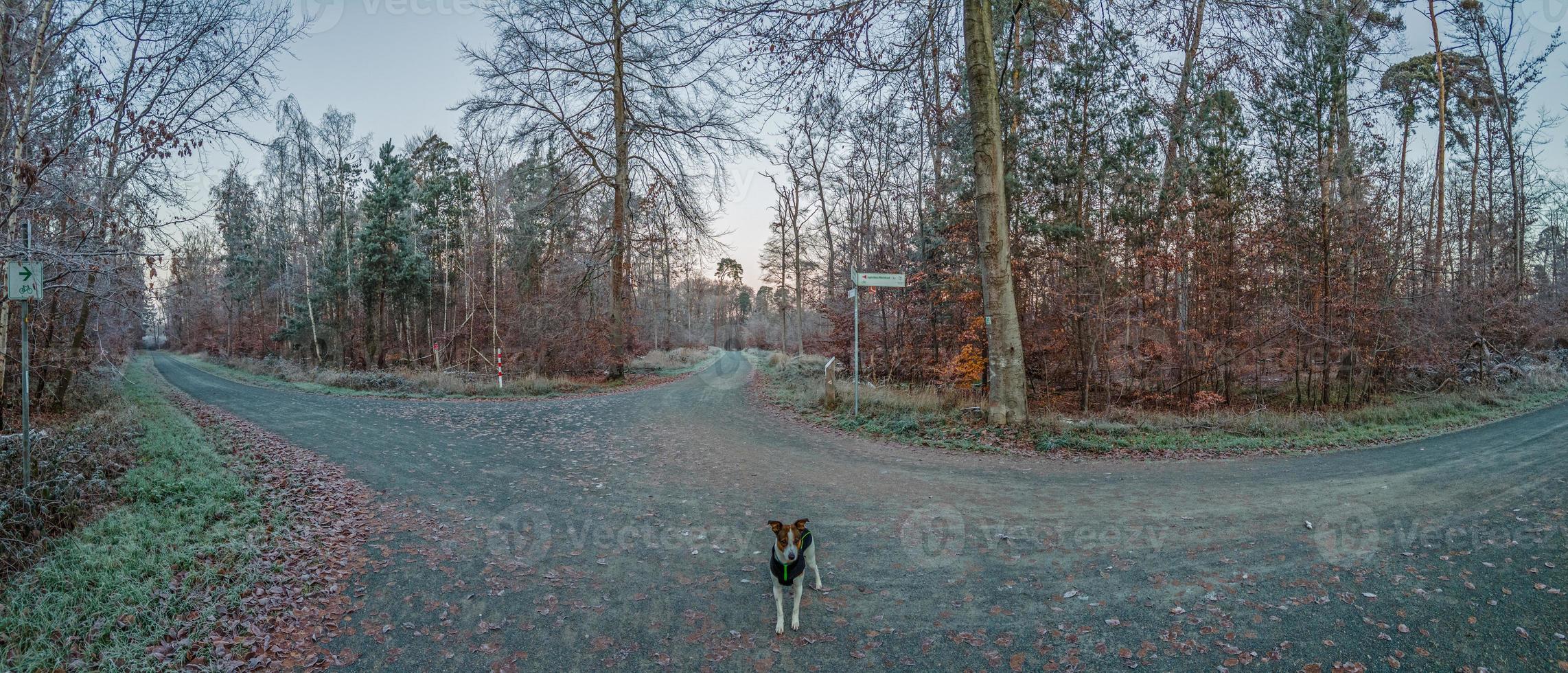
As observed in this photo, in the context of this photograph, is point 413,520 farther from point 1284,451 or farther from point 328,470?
point 1284,451

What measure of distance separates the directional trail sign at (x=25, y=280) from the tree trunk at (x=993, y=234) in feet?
35.3

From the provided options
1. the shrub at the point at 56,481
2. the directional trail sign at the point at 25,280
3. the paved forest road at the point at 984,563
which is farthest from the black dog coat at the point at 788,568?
the directional trail sign at the point at 25,280

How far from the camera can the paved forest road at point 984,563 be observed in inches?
124

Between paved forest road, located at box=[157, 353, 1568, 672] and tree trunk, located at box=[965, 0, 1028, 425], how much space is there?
1.88 meters

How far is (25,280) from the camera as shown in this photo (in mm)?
4805

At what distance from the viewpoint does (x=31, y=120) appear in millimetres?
6324

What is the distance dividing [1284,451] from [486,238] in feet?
88.5

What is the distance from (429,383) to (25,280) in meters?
13.9

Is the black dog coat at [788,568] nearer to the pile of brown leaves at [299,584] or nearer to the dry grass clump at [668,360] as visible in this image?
the pile of brown leaves at [299,584]

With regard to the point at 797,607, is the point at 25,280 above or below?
above

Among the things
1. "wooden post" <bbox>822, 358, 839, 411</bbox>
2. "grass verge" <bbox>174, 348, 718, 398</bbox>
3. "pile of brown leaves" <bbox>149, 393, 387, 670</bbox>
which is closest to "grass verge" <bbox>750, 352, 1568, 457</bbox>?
"wooden post" <bbox>822, 358, 839, 411</bbox>

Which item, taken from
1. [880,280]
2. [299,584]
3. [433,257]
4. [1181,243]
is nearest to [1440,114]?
[1181,243]

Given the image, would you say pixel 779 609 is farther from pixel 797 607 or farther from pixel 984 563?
pixel 984 563

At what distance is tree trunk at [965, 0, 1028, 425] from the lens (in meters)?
9.40
